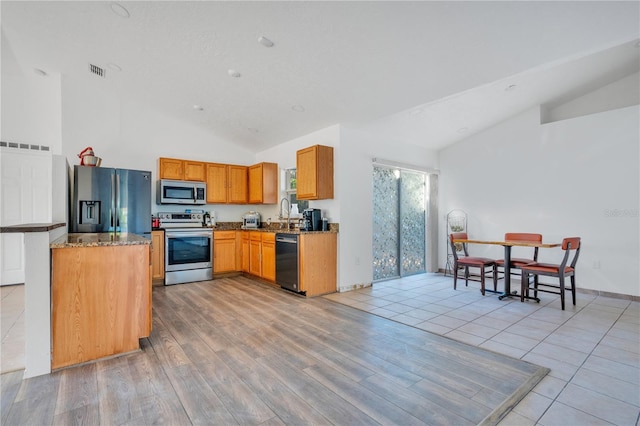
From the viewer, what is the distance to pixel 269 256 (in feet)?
15.9

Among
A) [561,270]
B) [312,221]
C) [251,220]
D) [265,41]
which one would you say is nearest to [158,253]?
[251,220]

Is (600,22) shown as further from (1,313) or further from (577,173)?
(1,313)

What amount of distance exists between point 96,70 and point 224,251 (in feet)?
10.8

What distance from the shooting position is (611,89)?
15.1 feet

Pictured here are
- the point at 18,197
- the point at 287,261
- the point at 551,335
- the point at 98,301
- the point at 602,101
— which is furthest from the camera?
the point at 18,197

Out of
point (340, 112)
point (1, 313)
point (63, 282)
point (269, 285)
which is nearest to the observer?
point (63, 282)

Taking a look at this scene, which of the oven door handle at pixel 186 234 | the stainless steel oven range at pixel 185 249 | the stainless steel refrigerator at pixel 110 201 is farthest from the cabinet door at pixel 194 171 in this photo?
the oven door handle at pixel 186 234

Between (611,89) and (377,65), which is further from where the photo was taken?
(611,89)

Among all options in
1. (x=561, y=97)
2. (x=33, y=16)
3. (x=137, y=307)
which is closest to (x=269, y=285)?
(x=137, y=307)

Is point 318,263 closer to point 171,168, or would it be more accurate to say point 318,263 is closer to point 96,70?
point 171,168

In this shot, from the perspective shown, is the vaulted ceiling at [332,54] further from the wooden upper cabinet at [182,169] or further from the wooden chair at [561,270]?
the wooden chair at [561,270]

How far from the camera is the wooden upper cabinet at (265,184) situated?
5.60m

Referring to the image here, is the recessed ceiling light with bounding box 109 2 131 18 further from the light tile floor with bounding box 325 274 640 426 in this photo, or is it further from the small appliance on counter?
the light tile floor with bounding box 325 274 640 426

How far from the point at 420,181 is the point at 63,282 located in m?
5.60
